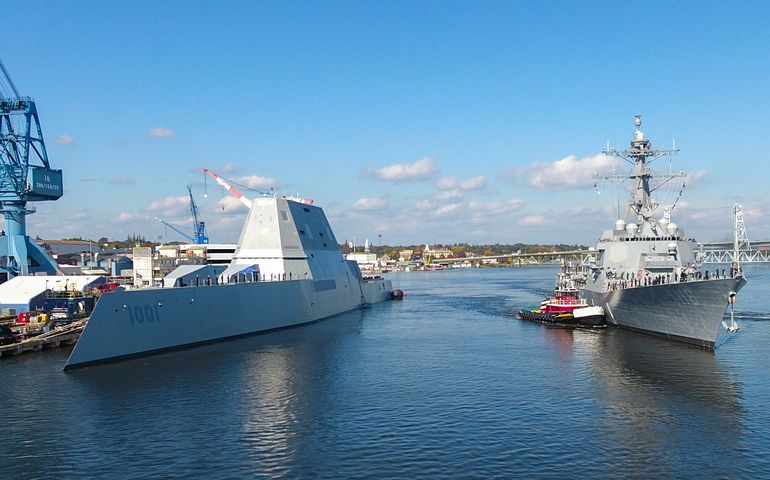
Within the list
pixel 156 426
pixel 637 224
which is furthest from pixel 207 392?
pixel 637 224

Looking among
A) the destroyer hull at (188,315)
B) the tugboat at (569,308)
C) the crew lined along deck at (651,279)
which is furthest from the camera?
the tugboat at (569,308)

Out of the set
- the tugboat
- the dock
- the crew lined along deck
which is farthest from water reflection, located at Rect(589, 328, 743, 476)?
the dock

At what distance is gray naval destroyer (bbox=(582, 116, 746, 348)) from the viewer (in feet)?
91.4

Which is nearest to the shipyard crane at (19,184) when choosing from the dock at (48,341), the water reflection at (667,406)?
the dock at (48,341)

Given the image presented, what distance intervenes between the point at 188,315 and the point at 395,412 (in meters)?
15.1

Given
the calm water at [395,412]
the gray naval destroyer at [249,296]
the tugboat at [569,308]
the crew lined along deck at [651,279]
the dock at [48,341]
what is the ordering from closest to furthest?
the calm water at [395,412] → the gray naval destroyer at [249,296] → the dock at [48,341] → the crew lined along deck at [651,279] → the tugboat at [569,308]

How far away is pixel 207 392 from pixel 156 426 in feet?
12.7

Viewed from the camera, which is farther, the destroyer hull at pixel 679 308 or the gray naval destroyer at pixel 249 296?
the destroyer hull at pixel 679 308

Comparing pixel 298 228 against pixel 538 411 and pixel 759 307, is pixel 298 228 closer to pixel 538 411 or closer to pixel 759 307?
pixel 538 411

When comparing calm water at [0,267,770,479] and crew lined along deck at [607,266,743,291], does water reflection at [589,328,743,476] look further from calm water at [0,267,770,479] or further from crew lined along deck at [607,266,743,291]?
crew lined along deck at [607,266,743,291]

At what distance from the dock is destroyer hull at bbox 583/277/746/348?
1228 inches

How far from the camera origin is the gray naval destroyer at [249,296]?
25969mm

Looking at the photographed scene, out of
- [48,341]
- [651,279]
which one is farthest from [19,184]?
[651,279]

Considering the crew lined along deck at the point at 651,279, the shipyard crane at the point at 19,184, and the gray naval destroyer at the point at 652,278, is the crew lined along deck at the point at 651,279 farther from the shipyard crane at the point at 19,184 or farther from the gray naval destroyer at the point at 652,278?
the shipyard crane at the point at 19,184
